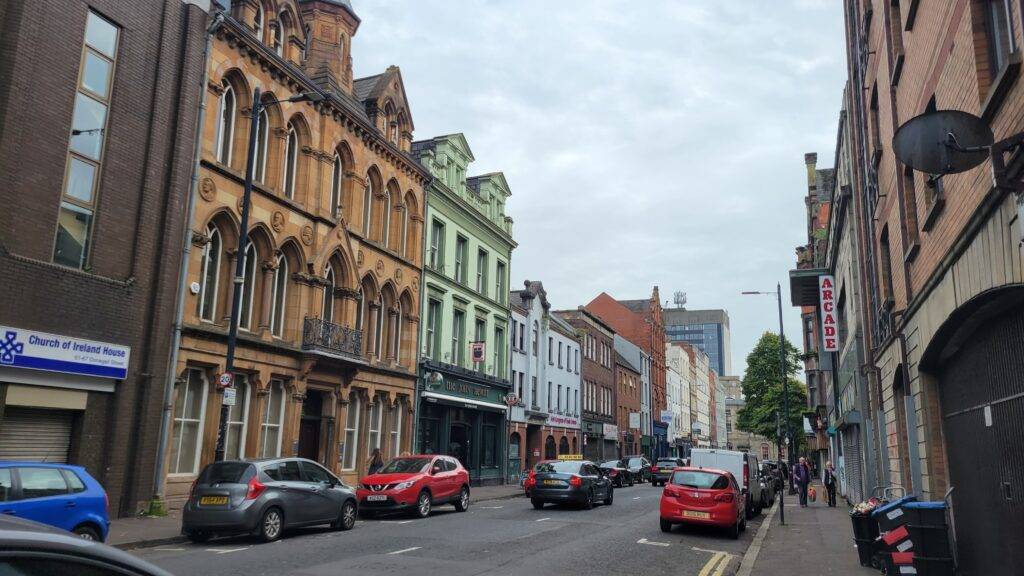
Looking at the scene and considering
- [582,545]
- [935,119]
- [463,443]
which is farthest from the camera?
[463,443]

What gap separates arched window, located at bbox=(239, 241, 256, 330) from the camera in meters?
22.0

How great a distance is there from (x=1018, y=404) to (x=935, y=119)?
3.35 metres

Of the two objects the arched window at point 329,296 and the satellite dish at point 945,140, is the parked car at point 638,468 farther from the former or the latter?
the satellite dish at point 945,140

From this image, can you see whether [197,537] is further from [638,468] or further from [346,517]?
[638,468]

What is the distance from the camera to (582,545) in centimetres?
1486

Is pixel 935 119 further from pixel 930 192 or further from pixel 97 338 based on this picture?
pixel 97 338

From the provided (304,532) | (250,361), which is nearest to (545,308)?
(250,361)

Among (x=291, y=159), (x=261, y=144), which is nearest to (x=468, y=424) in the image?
(x=291, y=159)

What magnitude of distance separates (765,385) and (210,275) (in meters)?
60.0

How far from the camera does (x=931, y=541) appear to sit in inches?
385

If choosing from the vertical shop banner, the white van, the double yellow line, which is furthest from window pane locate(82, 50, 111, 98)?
the vertical shop banner

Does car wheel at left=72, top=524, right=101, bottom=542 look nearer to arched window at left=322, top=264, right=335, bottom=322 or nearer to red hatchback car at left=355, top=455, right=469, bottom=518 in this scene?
red hatchback car at left=355, top=455, right=469, bottom=518

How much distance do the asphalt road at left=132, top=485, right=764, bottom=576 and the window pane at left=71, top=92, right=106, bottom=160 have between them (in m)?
9.23

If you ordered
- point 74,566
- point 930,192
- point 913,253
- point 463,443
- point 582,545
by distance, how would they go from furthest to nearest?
point 463,443, point 582,545, point 913,253, point 930,192, point 74,566
